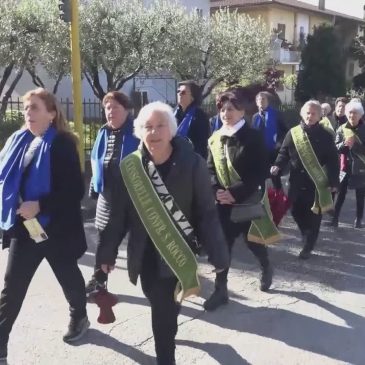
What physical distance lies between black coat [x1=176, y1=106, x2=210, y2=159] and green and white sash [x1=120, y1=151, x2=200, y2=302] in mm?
2531

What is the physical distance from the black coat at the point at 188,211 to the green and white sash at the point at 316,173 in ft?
9.65

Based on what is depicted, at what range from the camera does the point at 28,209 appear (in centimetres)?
352

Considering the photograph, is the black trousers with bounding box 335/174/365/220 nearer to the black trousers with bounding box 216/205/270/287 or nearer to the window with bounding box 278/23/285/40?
the black trousers with bounding box 216/205/270/287

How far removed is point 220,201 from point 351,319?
4.44ft

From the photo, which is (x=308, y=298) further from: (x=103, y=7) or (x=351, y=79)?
(x=351, y=79)

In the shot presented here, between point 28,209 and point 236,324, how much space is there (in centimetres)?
182

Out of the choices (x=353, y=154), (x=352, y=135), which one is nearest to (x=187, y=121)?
(x=352, y=135)

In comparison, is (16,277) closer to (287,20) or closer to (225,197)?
(225,197)

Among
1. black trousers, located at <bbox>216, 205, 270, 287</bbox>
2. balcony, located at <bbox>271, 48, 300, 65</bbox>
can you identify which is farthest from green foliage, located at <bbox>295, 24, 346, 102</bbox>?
black trousers, located at <bbox>216, 205, 270, 287</bbox>

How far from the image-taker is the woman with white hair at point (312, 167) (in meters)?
6.03

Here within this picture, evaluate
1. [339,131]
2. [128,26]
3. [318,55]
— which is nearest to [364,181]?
[339,131]

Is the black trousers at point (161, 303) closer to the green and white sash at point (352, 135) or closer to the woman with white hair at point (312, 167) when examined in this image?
the woman with white hair at point (312, 167)

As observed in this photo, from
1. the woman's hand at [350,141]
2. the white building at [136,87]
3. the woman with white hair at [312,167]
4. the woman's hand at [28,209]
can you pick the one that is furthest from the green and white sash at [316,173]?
the white building at [136,87]

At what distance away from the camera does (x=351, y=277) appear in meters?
5.67
